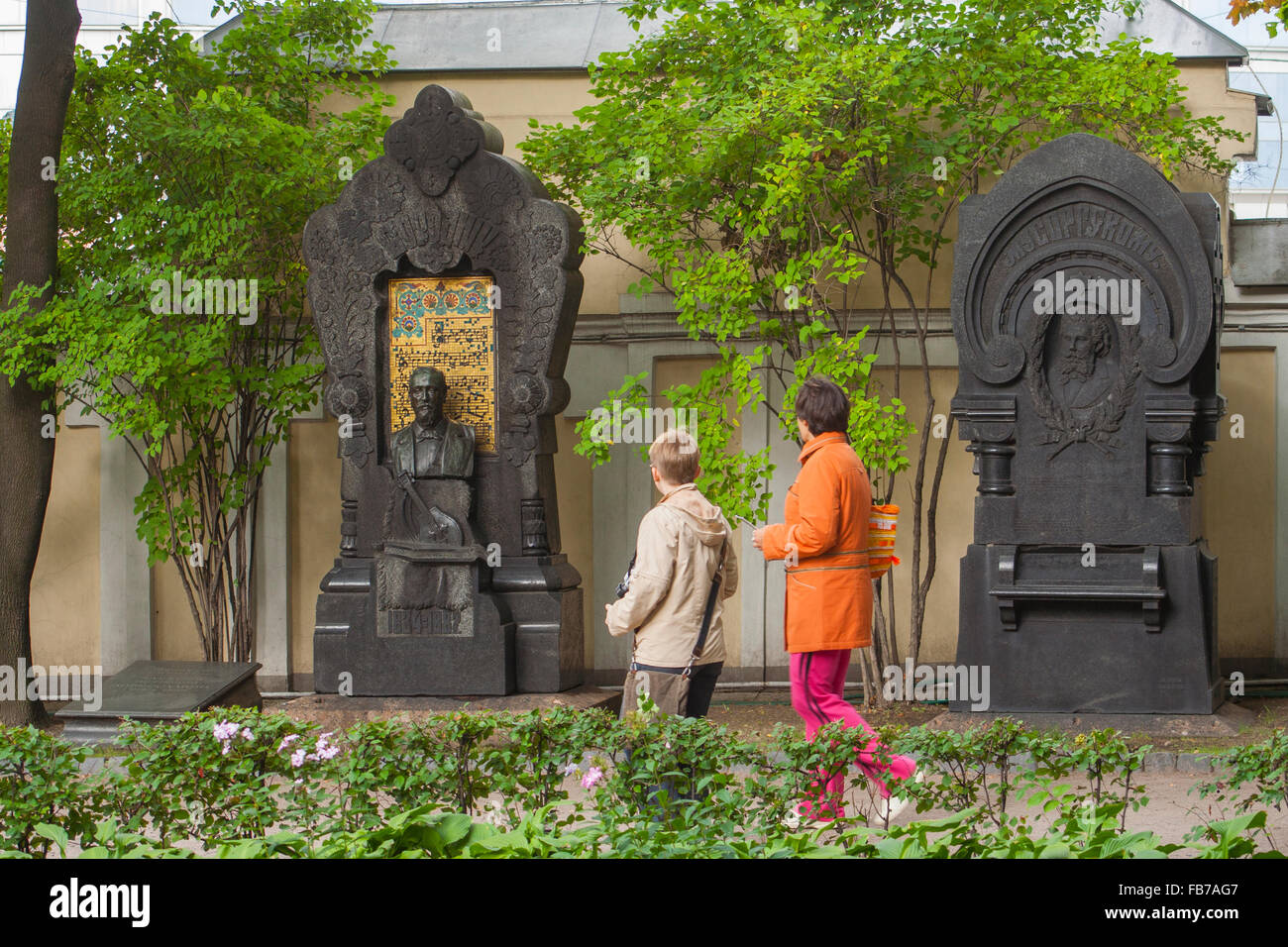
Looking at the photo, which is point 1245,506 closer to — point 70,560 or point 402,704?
point 402,704

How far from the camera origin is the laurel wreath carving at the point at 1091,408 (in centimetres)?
746

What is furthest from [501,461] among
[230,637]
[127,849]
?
[127,849]

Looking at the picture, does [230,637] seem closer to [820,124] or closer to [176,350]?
Answer: [176,350]

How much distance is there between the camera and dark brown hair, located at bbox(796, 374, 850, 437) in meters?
5.61

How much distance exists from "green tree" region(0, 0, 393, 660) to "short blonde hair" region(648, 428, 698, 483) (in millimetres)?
4462

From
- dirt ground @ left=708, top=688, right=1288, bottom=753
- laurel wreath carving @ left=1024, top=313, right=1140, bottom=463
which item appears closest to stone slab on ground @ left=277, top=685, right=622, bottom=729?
dirt ground @ left=708, top=688, right=1288, bottom=753

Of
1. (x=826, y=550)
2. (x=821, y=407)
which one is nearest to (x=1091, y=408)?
(x=821, y=407)

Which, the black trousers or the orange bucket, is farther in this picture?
the orange bucket

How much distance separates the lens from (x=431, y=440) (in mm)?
8164

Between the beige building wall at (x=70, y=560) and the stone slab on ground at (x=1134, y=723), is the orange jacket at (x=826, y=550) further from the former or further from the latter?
the beige building wall at (x=70, y=560)

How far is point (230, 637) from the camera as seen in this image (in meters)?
10.0

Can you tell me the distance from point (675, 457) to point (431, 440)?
3.11 metres

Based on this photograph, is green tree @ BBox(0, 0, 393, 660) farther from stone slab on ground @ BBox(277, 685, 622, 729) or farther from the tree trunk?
stone slab on ground @ BBox(277, 685, 622, 729)

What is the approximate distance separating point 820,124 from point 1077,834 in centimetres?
542
